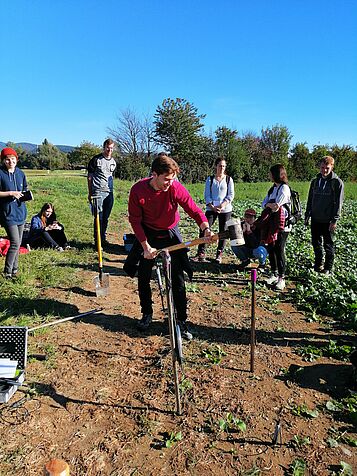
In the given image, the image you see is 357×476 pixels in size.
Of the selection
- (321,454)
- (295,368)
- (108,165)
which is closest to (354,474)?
(321,454)

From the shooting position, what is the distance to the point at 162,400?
3.09 m

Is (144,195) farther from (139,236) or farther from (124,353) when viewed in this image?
(124,353)

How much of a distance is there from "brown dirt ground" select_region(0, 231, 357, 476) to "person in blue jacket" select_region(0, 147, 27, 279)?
1.66 meters

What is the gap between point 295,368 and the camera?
3633 mm

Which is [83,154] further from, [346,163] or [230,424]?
[230,424]

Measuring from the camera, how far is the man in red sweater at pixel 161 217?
3.38 m

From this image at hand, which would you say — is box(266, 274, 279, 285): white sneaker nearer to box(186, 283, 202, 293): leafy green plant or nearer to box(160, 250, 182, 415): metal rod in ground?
box(186, 283, 202, 293): leafy green plant

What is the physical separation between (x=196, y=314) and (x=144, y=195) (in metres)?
2.11

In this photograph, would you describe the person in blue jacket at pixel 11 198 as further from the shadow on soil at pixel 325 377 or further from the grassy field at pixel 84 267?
the shadow on soil at pixel 325 377

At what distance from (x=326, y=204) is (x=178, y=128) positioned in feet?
126

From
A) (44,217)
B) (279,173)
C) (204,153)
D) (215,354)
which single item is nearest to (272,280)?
(279,173)

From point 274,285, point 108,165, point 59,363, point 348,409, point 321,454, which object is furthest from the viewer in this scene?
point 108,165

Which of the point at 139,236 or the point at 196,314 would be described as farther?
the point at 196,314

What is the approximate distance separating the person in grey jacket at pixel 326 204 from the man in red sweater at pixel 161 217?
345cm
